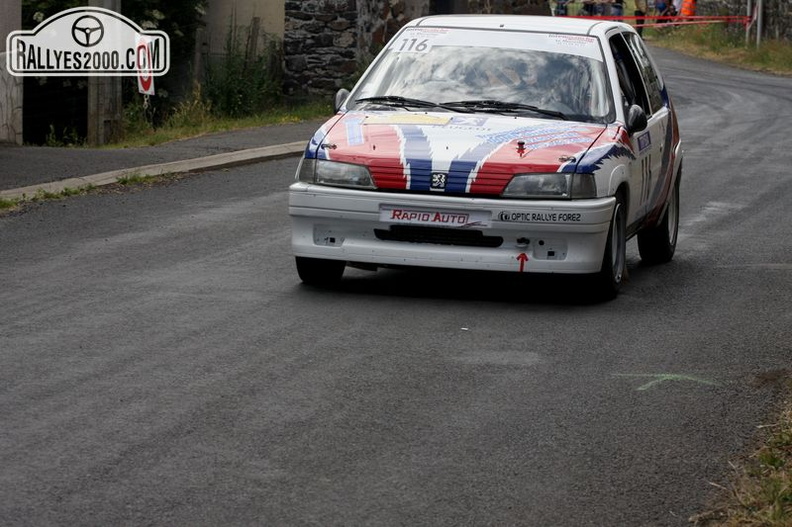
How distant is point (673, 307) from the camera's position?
989 cm

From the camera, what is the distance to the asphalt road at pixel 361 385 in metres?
5.79

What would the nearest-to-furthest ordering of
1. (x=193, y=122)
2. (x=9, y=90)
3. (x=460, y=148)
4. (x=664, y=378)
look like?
(x=664, y=378)
(x=460, y=148)
(x=9, y=90)
(x=193, y=122)

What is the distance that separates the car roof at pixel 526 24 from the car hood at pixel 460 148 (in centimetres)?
99

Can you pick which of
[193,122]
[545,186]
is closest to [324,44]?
[193,122]

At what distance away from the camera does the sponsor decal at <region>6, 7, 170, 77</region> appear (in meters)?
21.6

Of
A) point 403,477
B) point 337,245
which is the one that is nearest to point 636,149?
point 337,245

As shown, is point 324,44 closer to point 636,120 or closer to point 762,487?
point 636,120

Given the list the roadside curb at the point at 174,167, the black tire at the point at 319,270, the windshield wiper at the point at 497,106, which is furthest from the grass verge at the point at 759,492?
the roadside curb at the point at 174,167

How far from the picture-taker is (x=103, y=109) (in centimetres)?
1989

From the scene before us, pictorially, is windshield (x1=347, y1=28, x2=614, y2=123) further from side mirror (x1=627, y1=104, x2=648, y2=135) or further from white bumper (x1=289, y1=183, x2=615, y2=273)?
white bumper (x1=289, y1=183, x2=615, y2=273)

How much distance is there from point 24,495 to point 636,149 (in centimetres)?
578

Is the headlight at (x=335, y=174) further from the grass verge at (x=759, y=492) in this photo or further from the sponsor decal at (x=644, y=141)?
the grass verge at (x=759, y=492)

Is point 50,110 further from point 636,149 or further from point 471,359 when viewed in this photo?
point 471,359

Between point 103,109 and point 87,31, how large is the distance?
2.83 m
